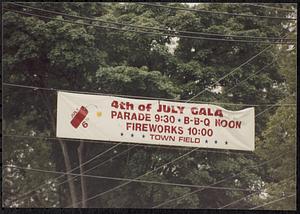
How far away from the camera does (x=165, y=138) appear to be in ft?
32.6

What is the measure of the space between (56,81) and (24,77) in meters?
0.56

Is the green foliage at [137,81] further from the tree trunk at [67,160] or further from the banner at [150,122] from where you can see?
the banner at [150,122]

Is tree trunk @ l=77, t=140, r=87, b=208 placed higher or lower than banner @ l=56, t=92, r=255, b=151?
lower

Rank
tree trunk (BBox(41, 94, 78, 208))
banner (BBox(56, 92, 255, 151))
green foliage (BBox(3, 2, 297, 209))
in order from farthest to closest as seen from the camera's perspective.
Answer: tree trunk (BBox(41, 94, 78, 208))
green foliage (BBox(3, 2, 297, 209))
banner (BBox(56, 92, 255, 151))

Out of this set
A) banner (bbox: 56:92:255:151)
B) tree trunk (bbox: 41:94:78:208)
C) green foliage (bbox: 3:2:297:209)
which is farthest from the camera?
tree trunk (bbox: 41:94:78:208)

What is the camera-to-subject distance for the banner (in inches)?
389

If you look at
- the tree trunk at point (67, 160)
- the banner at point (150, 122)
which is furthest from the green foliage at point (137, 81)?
the banner at point (150, 122)

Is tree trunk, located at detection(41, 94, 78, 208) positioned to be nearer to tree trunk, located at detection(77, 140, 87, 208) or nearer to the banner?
tree trunk, located at detection(77, 140, 87, 208)

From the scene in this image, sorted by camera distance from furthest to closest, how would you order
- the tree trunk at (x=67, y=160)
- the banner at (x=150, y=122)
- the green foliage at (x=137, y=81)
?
the tree trunk at (x=67, y=160)
the green foliage at (x=137, y=81)
the banner at (x=150, y=122)

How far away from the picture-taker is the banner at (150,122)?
9875 millimetres

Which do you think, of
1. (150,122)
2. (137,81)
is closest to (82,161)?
(137,81)

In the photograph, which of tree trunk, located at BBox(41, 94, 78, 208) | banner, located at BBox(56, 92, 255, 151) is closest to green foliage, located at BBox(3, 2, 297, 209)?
tree trunk, located at BBox(41, 94, 78, 208)

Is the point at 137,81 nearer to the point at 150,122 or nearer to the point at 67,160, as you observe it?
the point at 67,160

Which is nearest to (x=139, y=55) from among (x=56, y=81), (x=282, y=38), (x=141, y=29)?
(x=141, y=29)
